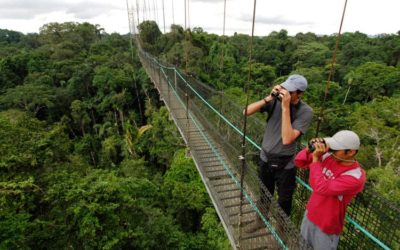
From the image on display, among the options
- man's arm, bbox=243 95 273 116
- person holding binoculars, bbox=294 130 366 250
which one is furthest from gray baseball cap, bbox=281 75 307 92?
person holding binoculars, bbox=294 130 366 250

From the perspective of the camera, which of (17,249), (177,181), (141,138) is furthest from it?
(141,138)

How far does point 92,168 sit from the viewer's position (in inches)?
316

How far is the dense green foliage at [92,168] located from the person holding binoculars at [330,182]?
2983 millimetres

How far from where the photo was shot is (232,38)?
21578mm

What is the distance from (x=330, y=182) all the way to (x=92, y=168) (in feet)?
26.2

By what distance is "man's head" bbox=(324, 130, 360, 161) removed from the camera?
3.18ft

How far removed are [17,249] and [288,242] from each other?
2956mm

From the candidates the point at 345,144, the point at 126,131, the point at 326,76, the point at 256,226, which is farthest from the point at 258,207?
the point at 326,76

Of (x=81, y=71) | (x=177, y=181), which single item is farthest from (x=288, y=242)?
(x=81, y=71)

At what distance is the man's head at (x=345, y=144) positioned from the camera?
968 millimetres

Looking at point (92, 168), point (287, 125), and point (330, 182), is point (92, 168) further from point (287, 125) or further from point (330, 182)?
point (330, 182)

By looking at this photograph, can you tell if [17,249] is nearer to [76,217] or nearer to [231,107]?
[76,217]

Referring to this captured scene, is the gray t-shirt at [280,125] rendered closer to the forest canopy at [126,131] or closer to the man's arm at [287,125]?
the man's arm at [287,125]

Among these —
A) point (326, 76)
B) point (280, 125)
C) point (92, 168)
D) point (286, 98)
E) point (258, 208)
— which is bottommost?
point (92, 168)
